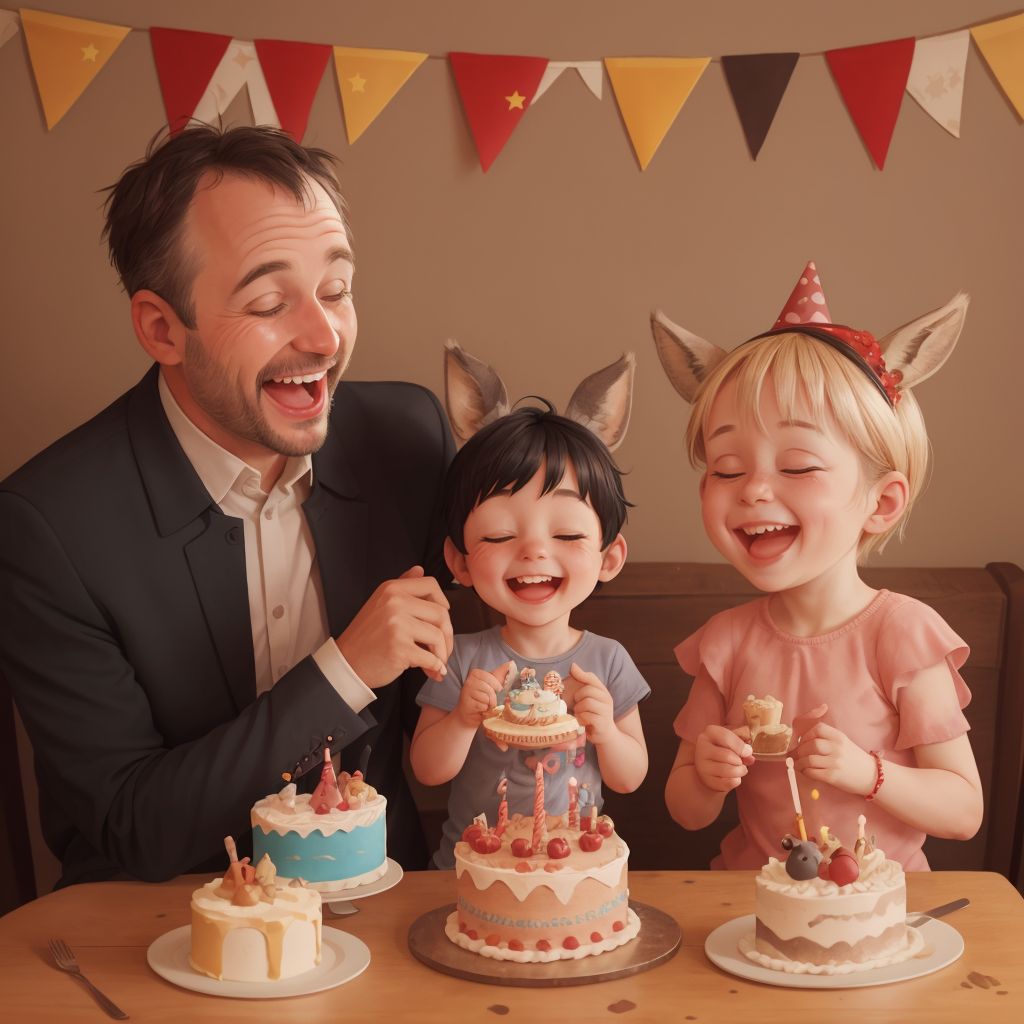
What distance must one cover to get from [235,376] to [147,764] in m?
0.59

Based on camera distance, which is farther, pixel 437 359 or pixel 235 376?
pixel 437 359

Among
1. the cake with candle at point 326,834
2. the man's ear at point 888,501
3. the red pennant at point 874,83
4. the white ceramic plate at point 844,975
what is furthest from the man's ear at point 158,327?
the red pennant at point 874,83

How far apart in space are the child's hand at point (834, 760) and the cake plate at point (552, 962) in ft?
0.98

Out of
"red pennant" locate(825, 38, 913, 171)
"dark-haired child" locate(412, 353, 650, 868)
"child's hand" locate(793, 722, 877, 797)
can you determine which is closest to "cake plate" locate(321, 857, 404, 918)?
"dark-haired child" locate(412, 353, 650, 868)

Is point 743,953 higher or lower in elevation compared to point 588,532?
lower

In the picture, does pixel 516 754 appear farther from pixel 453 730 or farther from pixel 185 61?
pixel 185 61

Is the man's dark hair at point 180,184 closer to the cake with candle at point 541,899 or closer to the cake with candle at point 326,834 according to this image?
the cake with candle at point 326,834

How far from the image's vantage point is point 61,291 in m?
2.87

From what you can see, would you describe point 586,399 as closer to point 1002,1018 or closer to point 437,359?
point 437,359

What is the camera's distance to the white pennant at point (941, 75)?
2.68 meters

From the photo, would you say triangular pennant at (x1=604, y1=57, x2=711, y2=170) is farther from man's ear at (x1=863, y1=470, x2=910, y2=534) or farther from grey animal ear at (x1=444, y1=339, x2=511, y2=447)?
man's ear at (x1=863, y1=470, x2=910, y2=534)

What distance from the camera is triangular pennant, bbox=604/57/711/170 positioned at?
8.93ft

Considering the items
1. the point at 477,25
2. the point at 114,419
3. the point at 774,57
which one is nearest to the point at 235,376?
the point at 114,419

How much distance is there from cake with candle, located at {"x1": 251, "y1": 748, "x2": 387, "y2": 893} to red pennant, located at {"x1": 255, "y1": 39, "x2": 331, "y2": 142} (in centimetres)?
146
